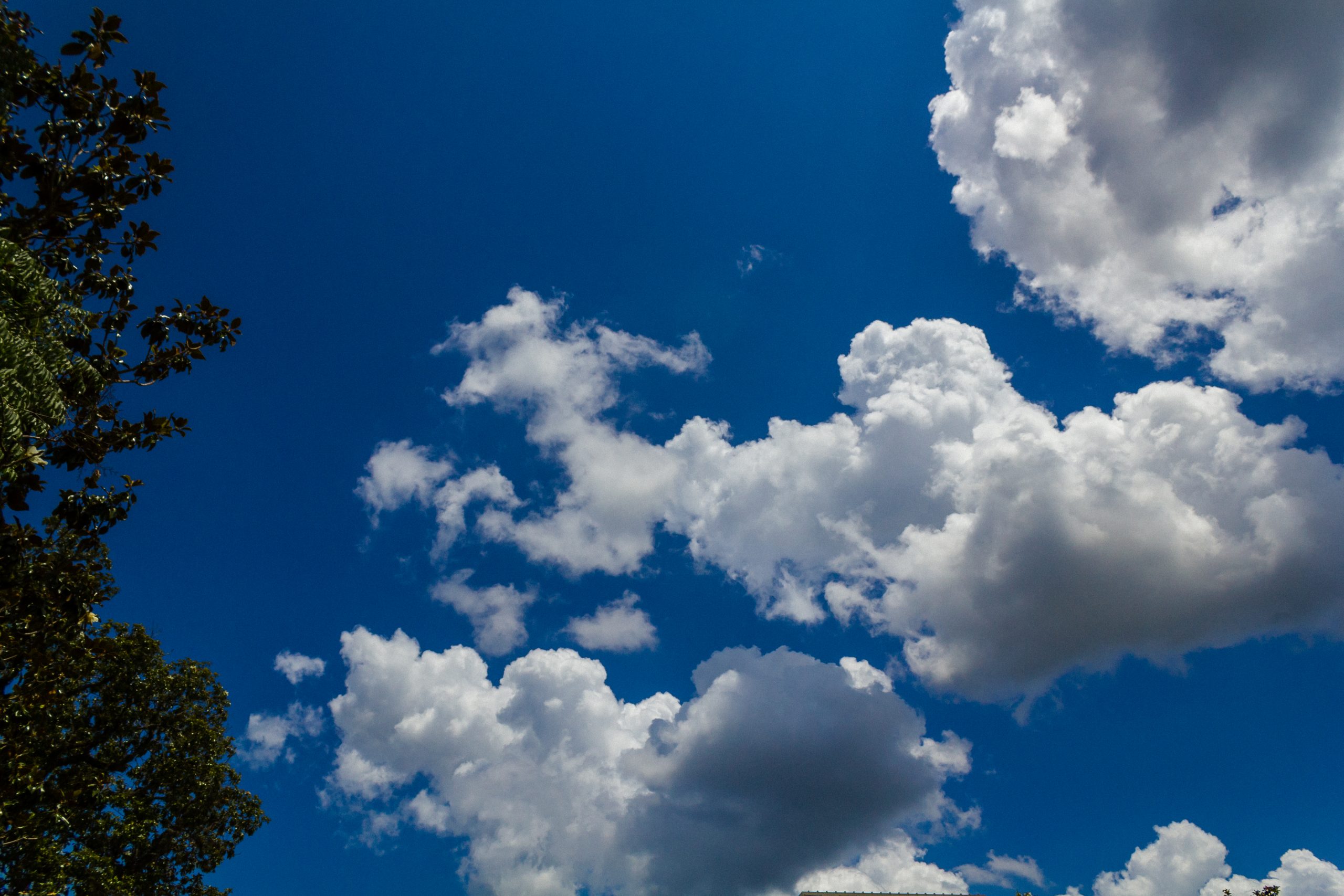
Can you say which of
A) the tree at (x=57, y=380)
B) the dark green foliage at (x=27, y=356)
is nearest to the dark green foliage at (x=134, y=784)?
the tree at (x=57, y=380)

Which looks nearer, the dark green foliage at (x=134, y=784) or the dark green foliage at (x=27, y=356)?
the dark green foliage at (x=27, y=356)

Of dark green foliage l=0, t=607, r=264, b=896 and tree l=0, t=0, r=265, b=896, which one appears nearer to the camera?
tree l=0, t=0, r=265, b=896

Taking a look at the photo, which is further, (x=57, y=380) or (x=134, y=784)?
(x=134, y=784)

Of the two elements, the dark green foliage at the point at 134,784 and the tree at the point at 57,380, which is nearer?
the tree at the point at 57,380

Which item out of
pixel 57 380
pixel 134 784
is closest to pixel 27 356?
pixel 57 380

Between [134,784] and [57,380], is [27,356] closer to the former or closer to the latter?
[57,380]

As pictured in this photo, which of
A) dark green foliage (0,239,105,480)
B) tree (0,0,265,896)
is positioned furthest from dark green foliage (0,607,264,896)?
dark green foliage (0,239,105,480)

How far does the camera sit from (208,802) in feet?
95.3

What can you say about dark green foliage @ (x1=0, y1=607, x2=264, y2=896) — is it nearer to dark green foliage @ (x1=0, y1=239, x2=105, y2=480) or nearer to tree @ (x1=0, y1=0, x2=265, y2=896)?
tree @ (x1=0, y1=0, x2=265, y2=896)

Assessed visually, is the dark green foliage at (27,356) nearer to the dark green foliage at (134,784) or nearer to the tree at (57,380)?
the tree at (57,380)

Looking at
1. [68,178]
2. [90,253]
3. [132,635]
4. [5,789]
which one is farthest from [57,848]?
[68,178]

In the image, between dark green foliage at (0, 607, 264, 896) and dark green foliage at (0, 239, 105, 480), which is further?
dark green foliage at (0, 607, 264, 896)

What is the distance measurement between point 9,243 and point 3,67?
3.36 metres

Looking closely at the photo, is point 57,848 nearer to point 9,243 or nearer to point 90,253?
point 90,253
